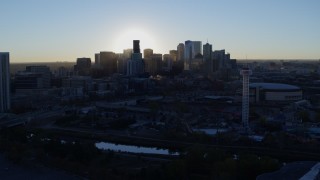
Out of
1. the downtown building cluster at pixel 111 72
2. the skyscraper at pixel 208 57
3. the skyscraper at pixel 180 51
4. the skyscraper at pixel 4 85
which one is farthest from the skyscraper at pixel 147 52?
the skyscraper at pixel 4 85

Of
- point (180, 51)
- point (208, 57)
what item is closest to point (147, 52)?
point (208, 57)

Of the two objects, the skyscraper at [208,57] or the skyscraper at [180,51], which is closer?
the skyscraper at [208,57]

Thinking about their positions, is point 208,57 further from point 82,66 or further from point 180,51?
point 82,66

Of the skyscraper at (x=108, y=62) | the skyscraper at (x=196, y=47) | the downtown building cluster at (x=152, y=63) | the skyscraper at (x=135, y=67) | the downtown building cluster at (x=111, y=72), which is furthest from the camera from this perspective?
the skyscraper at (x=196, y=47)

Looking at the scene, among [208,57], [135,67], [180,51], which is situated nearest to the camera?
[135,67]

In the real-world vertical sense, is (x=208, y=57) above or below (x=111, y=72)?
above

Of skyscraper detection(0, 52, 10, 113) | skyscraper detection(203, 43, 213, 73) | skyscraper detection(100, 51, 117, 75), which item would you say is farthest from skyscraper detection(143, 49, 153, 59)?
skyscraper detection(0, 52, 10, 113)

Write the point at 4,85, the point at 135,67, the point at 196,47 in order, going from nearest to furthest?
the point at 4,85, the point at 135,67, the point at 196,47

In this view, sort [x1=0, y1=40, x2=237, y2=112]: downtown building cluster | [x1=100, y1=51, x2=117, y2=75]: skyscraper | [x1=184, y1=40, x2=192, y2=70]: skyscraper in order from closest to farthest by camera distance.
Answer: [x1=0, y1=40, x2=237, y2=112]: downtown building cluster < [x1=100, y1=51, x2=117, y2=75]: skyscraper < [x1=184, y1=40, x2=192, y2=70]: skyscraper

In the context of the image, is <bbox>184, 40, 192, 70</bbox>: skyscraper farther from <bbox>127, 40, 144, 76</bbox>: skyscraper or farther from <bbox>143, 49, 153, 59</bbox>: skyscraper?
<bbox>127, 40, 144, 76</bbox>: skyscraper

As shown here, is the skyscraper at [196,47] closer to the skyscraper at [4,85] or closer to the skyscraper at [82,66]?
the skyscraper at [82,66]

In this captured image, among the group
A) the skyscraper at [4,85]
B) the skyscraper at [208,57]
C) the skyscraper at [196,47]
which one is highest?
the skyscraper at [196,47]

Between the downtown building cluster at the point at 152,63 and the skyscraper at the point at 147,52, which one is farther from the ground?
the skyscraper at the point at 147,52

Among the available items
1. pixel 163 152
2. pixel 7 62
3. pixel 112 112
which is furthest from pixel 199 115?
pixel 7 62
